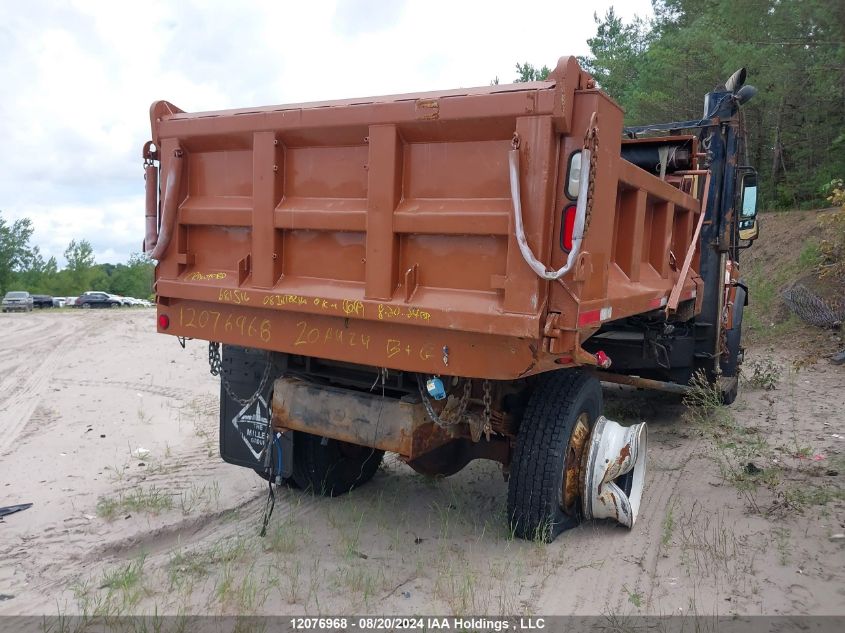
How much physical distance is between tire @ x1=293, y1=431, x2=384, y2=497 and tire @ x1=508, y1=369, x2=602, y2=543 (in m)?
1.38

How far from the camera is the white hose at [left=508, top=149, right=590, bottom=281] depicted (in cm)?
281

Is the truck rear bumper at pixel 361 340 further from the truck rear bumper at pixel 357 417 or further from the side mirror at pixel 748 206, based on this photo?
the side mirror at pixel 748 206

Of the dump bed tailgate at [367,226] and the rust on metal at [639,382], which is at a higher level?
the dump bed tailgate at [367,226]

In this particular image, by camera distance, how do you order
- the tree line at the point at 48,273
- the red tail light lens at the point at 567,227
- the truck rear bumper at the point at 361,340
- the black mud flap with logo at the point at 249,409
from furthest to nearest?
the tree line at the point at 48,273
the black mud flap with logo at the point at 249,409
the truck rear bumper at the point at 361,340
the red tail light lens at the point at 567,227

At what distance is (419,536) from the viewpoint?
4.07m

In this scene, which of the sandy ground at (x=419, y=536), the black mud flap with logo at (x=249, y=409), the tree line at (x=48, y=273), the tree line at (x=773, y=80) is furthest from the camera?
the tree line at (x=48, y=273)

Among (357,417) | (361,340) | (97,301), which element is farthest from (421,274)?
(97,301)

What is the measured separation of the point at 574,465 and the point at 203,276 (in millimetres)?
2395

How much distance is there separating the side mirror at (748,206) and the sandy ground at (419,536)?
1.71 metres

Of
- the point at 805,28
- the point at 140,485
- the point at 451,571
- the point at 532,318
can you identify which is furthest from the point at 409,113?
the point at 805,28

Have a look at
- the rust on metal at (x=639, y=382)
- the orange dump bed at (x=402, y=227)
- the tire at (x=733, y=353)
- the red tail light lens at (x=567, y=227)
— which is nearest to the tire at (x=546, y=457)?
the orange dump bed at (x=402, y=227)

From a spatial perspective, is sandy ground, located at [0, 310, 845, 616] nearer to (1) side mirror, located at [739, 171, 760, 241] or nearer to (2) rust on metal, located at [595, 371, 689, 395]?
(2) rust on metal, located at [595, 371, 689, 395]

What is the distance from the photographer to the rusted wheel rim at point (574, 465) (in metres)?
3.73

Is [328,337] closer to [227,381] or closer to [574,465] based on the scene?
[227,381]
